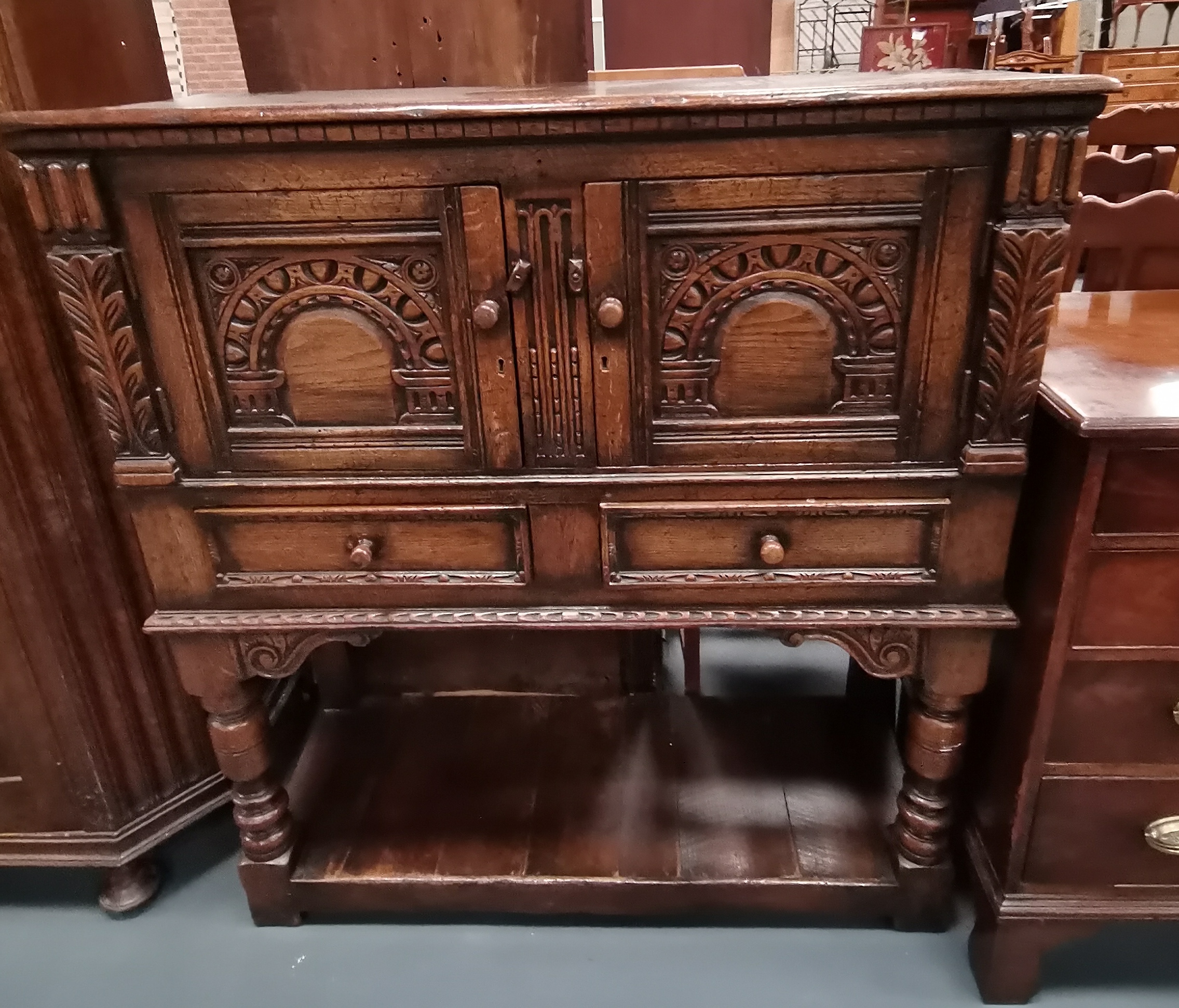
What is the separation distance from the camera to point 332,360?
111cm

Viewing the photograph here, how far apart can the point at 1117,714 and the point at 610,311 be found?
82 cm

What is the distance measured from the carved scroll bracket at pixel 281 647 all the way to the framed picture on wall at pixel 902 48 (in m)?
2.58

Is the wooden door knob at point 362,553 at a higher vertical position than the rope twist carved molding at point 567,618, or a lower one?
higher

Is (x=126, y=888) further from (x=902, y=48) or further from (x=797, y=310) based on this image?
(x=902, y=48)

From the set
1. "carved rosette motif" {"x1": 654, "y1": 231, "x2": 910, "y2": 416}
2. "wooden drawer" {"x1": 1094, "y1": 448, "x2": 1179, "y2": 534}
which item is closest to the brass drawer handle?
"wooden drawer" {"x1": 1094, "y1": 448, "x2": 1179, "y2": 534}

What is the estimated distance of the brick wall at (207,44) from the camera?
14.5 feet

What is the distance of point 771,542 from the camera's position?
1131 millimetres

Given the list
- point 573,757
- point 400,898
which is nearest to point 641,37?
point 573,757

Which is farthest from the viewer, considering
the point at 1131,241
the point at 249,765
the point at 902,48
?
the point at 902,48

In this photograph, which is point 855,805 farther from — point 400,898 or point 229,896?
point 229,896

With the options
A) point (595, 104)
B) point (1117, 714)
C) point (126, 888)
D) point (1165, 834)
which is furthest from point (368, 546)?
point (1165, 834)

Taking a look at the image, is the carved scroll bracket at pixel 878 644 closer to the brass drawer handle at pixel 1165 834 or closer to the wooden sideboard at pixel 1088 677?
the wooden sideboard at pixel 1088 677

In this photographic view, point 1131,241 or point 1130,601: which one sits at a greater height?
point 1131,241

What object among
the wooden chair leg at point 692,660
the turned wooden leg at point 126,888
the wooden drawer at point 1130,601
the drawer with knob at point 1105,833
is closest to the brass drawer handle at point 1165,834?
the drawer with knob at point 1105,833
